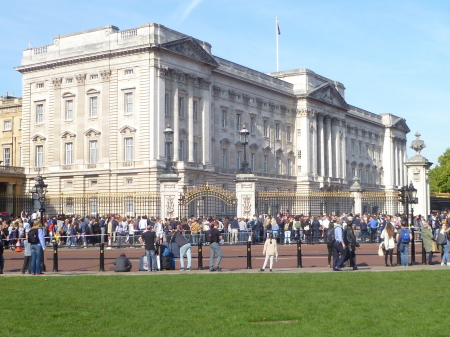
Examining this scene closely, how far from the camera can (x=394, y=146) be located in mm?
119750

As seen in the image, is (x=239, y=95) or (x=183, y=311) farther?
(x=239, y=95)

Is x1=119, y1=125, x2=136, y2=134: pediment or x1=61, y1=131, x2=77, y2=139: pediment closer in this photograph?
x1=119, y1=125, x2=136, y2=134: pediment

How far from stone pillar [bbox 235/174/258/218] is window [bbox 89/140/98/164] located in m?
25.7

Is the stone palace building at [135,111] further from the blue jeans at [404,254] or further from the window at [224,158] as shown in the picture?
the blue jeans at [404,254]

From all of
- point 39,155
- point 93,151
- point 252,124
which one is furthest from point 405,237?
point 252,124

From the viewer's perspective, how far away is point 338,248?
23250 mm

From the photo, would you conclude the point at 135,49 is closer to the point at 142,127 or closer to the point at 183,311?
the point at 142,127

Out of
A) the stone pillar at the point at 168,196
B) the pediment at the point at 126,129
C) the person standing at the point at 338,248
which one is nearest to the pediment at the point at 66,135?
the pediment at the point at 126,129

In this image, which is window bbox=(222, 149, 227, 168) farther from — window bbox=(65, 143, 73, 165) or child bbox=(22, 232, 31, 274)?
child bbox=(22, 232, 31, 274)

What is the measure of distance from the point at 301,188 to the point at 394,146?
38.9 metres

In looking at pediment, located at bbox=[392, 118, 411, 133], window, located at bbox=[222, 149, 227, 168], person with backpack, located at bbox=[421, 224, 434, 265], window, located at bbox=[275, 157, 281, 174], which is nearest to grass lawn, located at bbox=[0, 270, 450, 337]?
person with backpack, located at bbox=[421, 224, 434, 265]

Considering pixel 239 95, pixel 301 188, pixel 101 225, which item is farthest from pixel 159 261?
pixel 301 188

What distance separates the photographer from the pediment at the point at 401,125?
119725 millimetres

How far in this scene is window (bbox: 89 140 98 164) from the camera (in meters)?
64.5
